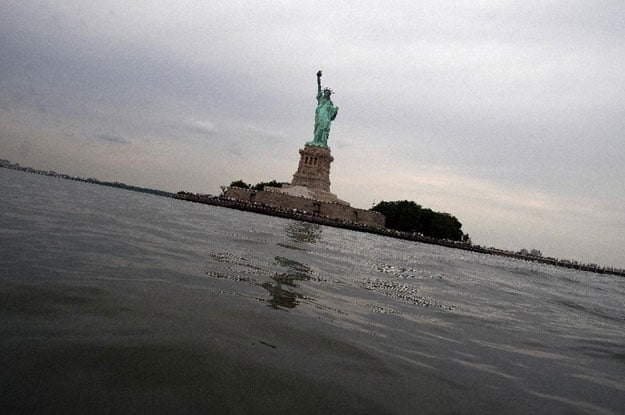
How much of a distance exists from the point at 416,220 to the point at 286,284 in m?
68.4

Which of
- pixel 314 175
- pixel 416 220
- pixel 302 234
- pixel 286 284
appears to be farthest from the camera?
pixel 416 220

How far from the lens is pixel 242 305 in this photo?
4219 millimetres

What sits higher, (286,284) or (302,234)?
(302,234)

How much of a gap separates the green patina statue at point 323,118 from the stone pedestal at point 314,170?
1.54 metres

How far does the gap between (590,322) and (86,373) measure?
9103 mm

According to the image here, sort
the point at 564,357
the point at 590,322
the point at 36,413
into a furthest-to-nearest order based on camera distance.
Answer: the point at 590,322
the point at 564,357
the point at 36,413

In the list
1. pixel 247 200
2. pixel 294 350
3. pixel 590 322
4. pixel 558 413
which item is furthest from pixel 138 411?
pixel 247 200

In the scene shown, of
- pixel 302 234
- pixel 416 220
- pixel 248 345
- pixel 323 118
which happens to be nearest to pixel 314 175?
pixel 323 118

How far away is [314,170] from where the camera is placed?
184ft

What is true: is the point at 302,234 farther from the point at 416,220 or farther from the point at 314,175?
the point at 416,220

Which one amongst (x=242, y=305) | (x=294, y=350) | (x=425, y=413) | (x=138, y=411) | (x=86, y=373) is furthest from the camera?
(x=242, y=305)

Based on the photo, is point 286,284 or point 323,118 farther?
point 323,118

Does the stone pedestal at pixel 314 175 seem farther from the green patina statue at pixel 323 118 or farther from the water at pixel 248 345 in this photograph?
the water at pixel 248 345

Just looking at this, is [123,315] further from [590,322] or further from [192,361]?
[590,322]
